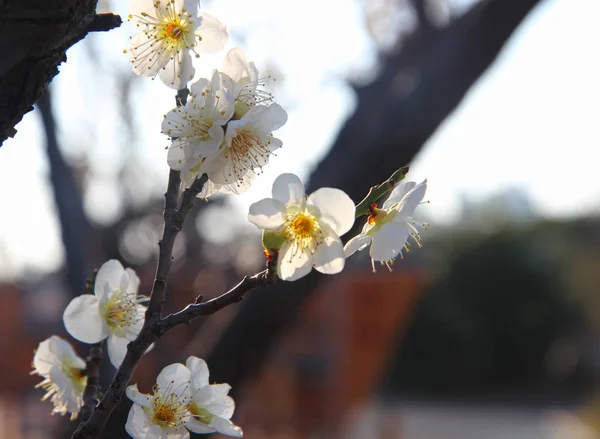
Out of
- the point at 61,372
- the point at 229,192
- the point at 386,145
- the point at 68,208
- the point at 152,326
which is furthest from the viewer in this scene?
the point at 68,208

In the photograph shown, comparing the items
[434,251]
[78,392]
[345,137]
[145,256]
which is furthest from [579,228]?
[78,392]

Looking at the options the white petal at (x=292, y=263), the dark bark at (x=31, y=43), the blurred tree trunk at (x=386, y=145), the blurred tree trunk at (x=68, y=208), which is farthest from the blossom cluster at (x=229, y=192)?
the blurred tree trunk at (x=68, y=208)

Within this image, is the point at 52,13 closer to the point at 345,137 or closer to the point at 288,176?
the point at 288,176

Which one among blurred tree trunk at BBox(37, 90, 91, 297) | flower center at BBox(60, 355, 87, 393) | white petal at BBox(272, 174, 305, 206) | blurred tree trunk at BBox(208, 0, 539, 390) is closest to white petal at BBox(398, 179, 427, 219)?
white petal at BBox(272, 174, 305, 206)

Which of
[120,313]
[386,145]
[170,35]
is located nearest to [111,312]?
[120,313]

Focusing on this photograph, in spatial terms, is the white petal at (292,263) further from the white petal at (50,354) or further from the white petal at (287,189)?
the white petal at (50,354)

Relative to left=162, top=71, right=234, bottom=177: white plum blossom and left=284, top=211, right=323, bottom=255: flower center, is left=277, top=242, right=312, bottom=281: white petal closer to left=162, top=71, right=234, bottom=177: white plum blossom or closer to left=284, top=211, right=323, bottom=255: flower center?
left=284, top=211, right=323, bottom=255: flower center

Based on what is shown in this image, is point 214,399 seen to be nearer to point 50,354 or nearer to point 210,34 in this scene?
point 50,354
